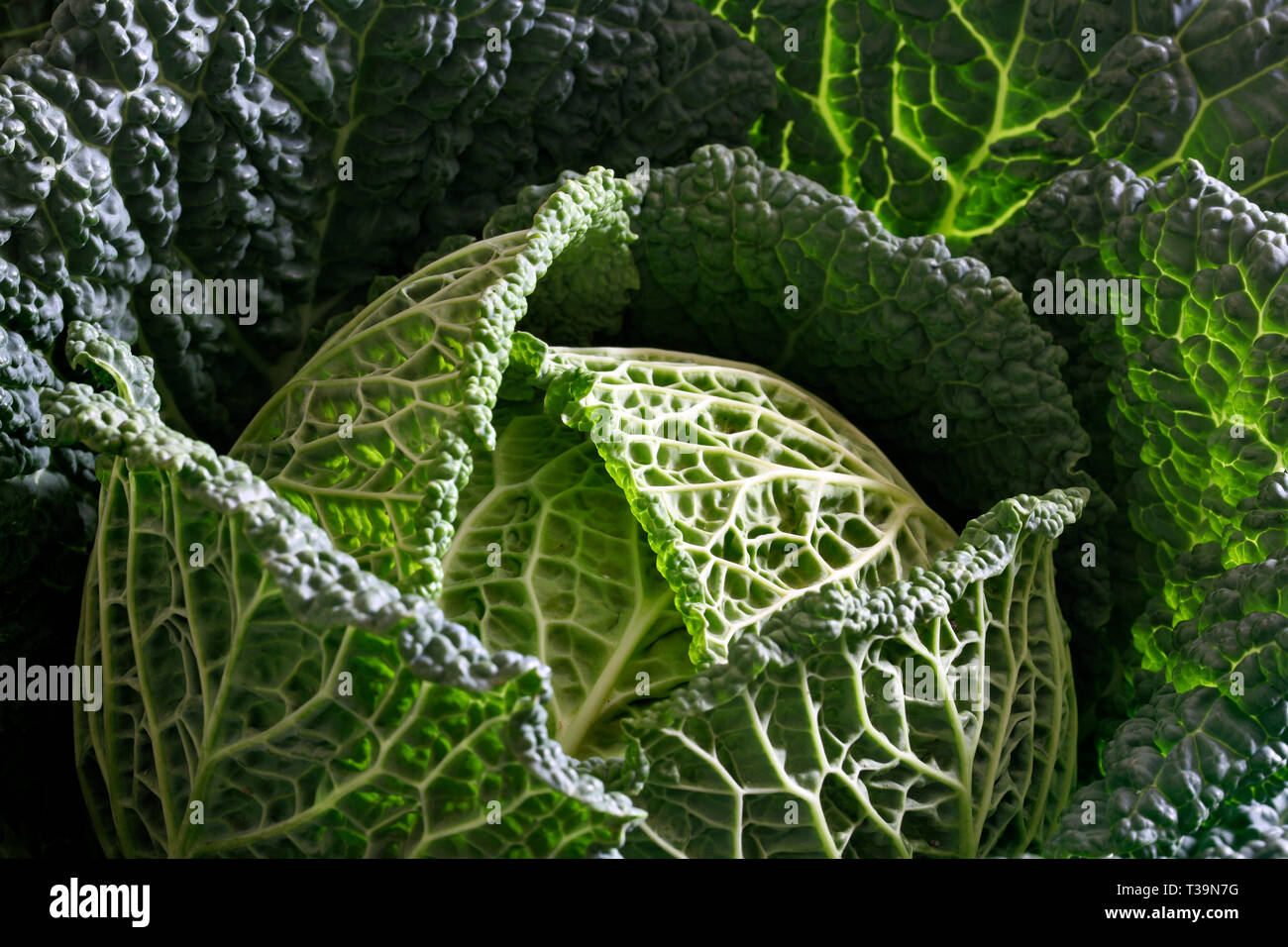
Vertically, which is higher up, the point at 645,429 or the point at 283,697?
the point at 645,429

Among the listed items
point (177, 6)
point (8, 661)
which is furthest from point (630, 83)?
point (8, 661)

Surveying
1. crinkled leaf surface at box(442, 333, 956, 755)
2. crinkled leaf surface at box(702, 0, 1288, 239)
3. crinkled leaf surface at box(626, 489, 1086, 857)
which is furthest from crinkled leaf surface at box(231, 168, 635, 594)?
crinkled leaf surface at box(702, 0, 1288, 239)

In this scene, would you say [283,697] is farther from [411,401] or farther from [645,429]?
[645,429]

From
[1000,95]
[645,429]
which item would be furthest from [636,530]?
[1000,95]

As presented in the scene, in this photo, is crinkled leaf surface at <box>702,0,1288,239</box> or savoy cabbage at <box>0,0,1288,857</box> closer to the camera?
savoy cabbage at <box>0,0,1288,857</box>

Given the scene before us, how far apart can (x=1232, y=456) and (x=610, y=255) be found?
167cm

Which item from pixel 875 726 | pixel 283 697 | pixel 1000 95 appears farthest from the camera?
pixel 1000 95

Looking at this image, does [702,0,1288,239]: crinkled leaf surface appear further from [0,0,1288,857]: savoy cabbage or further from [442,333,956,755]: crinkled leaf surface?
[442,333,956,755]: crinkled leaf surface

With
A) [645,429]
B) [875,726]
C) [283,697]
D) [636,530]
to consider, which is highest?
[645,429]

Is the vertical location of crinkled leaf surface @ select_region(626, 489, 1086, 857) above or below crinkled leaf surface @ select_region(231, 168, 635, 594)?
below

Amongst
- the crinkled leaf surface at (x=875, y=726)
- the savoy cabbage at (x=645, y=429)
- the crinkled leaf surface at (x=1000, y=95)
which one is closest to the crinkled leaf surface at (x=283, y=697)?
the savoy cabbage at (x=645, y=429)

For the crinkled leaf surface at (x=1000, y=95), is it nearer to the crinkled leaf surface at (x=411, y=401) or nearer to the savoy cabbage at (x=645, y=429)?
the savoy cabbage at (x=645, y=429)

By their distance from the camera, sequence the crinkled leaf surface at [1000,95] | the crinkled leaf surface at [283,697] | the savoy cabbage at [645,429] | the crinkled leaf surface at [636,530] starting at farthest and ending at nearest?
the crinkled leaf surface at [1000,95] → the crinkled leaf surface at [636,530] → the savoy cabbage at [645,429] → the crinkled leaf surface at [283,697]

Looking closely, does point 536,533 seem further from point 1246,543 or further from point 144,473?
point 1246,543
